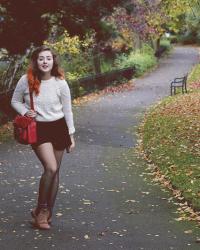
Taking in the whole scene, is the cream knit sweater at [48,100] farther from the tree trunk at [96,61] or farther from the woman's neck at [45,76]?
the tree trunk at [96,61]

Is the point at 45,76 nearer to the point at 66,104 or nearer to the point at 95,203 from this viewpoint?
the point at 66,104

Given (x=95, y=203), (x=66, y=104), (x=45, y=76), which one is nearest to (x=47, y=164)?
(x=66, y=104)

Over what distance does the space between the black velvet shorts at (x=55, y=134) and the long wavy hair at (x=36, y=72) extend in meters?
0.38

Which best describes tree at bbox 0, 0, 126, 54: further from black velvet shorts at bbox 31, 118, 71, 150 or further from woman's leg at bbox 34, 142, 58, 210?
woman's leg at bbox 34, 142, 58, 210

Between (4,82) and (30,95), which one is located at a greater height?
(30,95)

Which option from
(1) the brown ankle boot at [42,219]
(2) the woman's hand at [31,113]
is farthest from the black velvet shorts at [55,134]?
(1) the brown ankle boot at [42,219]

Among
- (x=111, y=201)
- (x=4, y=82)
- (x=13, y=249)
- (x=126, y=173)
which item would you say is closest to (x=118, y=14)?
(x=4, y=82)

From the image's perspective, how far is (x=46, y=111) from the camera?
5961mm

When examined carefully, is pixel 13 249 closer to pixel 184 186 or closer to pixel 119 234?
pixel 119 234

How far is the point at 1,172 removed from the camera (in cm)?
988

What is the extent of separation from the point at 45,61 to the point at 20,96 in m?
0.48

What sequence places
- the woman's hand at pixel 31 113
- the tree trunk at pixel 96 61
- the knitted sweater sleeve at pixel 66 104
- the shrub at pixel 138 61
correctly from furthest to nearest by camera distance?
the shrub at pixel 138 61
the tree trunk at pixel 96 61
the knitted sweater sleeve at pixel 66 104
the woman's hand at pixel 31 113

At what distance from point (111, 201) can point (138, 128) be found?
30.4 feet

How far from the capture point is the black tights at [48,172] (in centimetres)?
592
